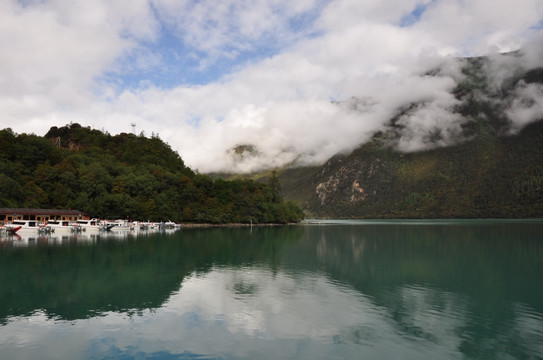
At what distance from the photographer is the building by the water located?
82.4 meters

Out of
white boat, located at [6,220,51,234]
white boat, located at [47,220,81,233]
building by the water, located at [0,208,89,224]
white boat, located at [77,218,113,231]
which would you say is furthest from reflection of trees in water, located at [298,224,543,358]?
building by the water, located at [0,208,89,224]

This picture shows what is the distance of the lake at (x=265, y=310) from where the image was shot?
1534 cm

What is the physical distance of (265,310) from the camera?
21109 mm

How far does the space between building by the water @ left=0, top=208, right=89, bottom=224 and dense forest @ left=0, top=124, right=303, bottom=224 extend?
6.01 m

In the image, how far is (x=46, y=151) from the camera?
120m

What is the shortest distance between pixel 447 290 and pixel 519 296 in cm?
449

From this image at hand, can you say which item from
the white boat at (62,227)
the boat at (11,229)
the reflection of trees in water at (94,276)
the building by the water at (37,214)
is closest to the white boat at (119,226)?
the white boat at (62,227)

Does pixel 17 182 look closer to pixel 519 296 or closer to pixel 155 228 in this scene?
pixel 155 228

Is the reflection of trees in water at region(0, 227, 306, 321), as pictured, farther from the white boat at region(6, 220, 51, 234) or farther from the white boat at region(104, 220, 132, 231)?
the white boat at region(104, 220, 132, 231)

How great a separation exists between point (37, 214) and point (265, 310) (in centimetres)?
8848

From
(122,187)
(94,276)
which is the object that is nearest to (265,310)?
(94,276)

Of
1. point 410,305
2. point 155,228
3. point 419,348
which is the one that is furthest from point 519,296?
point 155,228

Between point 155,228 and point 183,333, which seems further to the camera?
point 155,228

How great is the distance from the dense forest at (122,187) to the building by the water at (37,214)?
6.01 meters
